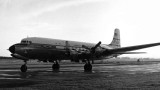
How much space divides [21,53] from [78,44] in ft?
27.8

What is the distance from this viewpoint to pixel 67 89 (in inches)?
364

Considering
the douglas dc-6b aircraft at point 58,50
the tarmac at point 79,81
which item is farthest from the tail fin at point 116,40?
the tarmac at point 79,81

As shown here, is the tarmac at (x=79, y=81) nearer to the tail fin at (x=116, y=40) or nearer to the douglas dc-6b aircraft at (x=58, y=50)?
the douglas dc-6b aircraft at (x=58, y=50)

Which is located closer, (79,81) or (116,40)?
(79,81)

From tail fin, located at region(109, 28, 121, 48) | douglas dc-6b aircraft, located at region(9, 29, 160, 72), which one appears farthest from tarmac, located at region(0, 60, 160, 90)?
tail fin, located at region(109, 28, 121, 48)

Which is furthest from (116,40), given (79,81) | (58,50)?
(79,81)

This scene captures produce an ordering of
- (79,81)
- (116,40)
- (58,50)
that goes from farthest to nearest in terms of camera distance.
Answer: (116,40) → (58,50) → (79,81)

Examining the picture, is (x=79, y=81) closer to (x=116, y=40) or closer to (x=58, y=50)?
(x=58, y=50)

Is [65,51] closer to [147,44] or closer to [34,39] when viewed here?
[34,39]

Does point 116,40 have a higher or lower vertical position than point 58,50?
higher

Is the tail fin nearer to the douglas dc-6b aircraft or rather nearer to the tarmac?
the douglas dc-6b aircraft

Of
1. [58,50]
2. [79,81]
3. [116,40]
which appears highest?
[116,40]

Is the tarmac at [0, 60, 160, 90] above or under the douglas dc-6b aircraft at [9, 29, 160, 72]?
under

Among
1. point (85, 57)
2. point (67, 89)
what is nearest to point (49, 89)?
point (67, 89)
